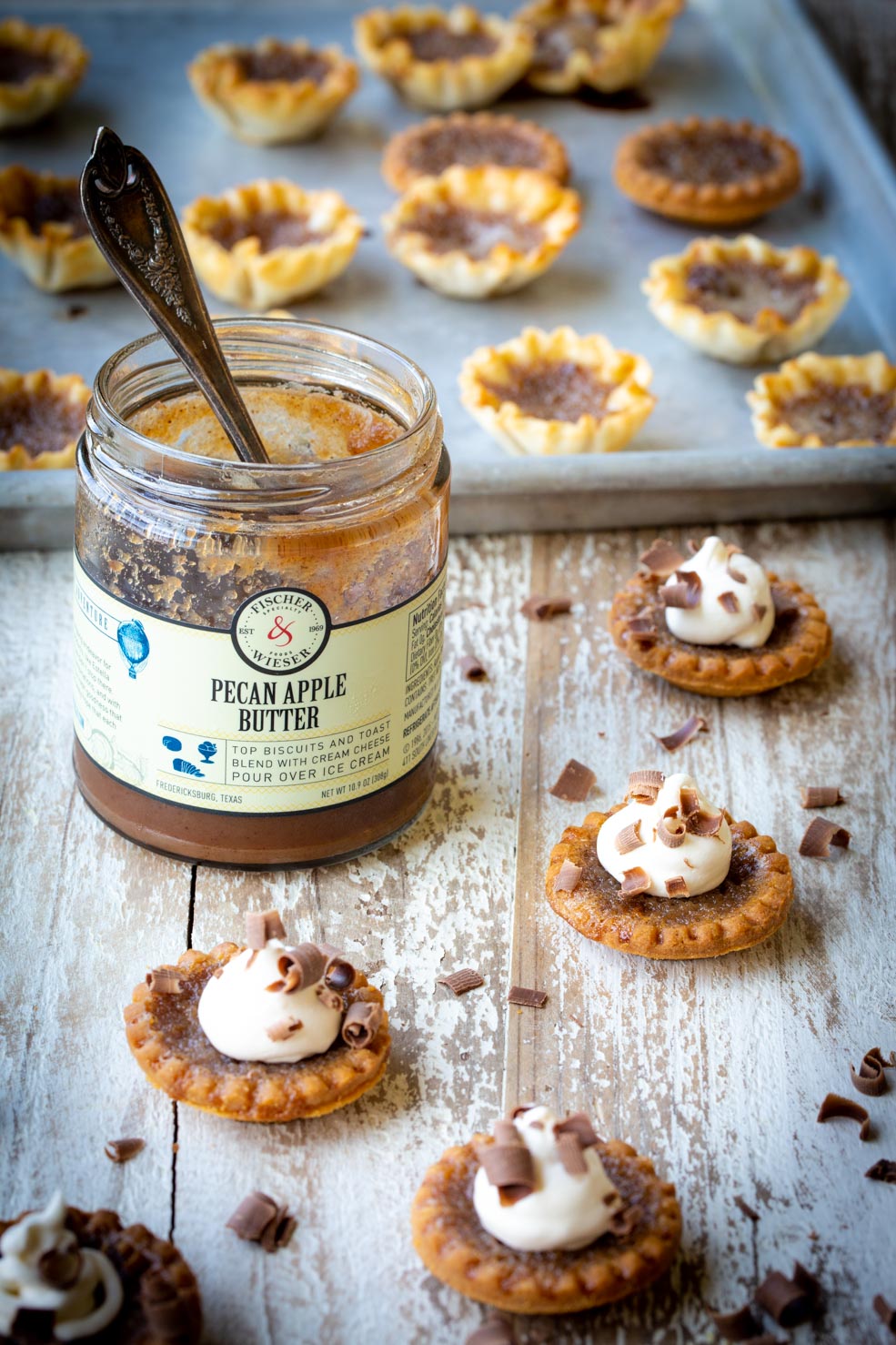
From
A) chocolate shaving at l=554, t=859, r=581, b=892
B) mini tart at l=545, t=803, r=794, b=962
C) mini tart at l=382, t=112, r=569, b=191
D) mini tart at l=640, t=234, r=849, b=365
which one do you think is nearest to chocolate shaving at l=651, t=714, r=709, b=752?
mini tart at l=545, t=803, r=794, b=962

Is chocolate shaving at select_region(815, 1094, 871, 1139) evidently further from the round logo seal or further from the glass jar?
the round logo seal

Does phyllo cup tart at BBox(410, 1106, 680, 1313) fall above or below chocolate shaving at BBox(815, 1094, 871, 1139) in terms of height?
above

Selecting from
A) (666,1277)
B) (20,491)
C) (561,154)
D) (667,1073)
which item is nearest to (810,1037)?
(667,1073)

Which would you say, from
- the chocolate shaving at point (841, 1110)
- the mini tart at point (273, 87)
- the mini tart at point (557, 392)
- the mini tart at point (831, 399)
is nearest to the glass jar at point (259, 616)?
the chocolate shaving at point (841, 1110)

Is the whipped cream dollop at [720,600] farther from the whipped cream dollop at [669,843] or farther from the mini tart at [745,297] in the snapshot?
the mini tart at [745,297]

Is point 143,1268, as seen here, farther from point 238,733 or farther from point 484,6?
point 484,6

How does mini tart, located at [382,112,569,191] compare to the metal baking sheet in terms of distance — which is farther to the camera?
mini tart, located at [382,112,569,191]
